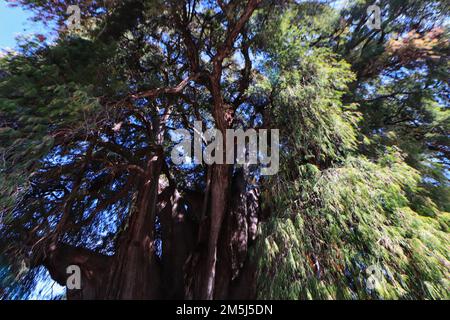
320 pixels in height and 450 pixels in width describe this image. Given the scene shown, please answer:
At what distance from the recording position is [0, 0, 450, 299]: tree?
128 inches

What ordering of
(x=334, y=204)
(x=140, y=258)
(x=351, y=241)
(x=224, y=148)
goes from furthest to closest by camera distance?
(x=224, y=148) < (x=140, y=258) < (x=334, y=204) < (x=351, y=241)

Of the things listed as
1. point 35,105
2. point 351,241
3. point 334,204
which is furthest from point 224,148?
point 35,105

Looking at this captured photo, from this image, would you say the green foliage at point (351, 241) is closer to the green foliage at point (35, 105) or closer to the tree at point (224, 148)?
the tree at point (224, 148)

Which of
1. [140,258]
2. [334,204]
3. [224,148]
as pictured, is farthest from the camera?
Answer: [224,148]

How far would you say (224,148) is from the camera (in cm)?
494

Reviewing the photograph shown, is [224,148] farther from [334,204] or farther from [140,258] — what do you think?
[140,258]

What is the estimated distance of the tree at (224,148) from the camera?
3.26 m

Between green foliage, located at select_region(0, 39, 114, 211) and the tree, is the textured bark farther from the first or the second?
green foliage, located at select_region(0, 39, 114, 211)

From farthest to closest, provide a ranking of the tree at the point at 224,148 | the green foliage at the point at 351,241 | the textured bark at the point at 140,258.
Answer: the textured bark at the point at 140,258, the tree at the point at 224,148, the green foliage at the point at 351,241

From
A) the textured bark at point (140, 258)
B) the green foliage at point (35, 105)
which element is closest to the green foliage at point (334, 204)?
the textured bark at point (140, 258)

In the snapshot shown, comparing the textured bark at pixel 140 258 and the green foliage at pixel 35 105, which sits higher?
the green foliage at pixel 35 105

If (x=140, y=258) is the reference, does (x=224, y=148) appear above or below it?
above

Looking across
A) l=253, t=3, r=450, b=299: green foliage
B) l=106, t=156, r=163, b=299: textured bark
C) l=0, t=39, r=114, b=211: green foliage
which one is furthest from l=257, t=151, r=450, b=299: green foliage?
l=0, t=39, r=114, b=211: green foliage
